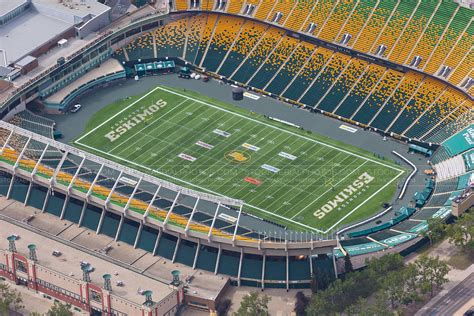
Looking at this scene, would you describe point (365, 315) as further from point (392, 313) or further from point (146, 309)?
point (146, 309)

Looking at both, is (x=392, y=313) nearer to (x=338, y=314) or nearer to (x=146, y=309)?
(x=338, y=314)

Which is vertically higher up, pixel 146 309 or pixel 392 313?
pixel 392 313

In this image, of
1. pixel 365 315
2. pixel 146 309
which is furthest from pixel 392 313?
pixel 146 309

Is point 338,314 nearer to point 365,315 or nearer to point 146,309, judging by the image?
point 365,315

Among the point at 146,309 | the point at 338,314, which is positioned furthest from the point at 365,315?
the point at 146,309
